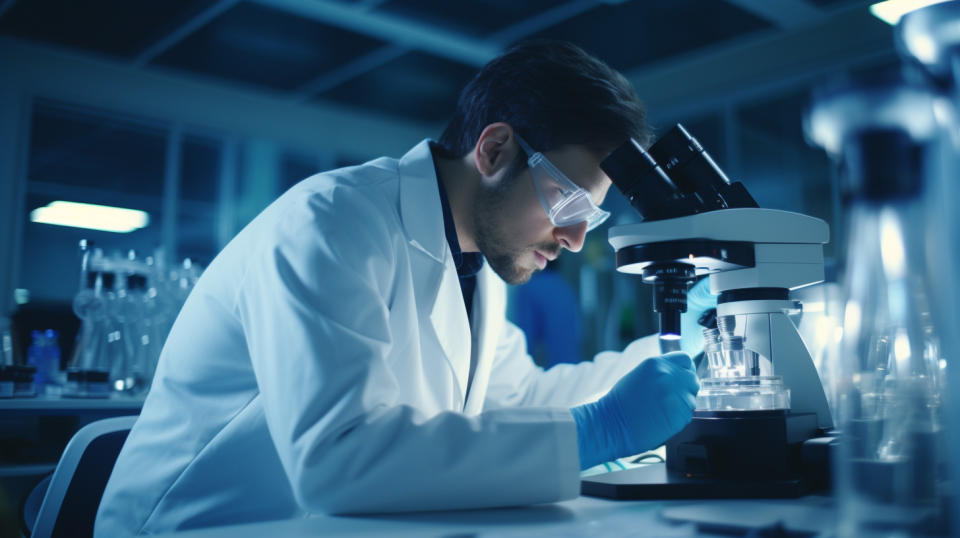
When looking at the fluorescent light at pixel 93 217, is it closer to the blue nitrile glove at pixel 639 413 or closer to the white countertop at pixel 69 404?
the white countertop at pixel 69 404

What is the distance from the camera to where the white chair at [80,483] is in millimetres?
→ 1165

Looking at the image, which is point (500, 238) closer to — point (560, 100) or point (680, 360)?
point (560, 100)

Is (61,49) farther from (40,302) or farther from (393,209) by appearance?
(393,209)

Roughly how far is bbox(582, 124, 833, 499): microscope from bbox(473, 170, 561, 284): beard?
340 millimetres

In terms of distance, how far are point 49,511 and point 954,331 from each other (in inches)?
51.1

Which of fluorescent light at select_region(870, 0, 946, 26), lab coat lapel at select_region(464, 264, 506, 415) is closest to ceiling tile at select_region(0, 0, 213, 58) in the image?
lab coat lapel at select_region(464, 264, 506, 415)

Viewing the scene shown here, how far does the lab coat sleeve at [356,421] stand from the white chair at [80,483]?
49cm

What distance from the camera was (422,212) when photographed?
52.2 inches

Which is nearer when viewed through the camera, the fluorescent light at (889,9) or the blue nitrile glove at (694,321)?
the blue nitrile glove at (694,321)

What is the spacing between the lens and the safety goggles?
136cm

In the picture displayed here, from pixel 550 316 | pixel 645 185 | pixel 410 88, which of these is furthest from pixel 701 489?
pixel 410 88

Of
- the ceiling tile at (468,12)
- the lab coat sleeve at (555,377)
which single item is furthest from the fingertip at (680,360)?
the ceiling tile at (468,12)

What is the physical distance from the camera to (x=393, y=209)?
4.24ft

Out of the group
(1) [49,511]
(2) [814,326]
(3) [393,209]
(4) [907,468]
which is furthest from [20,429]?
(4) [907,468]
